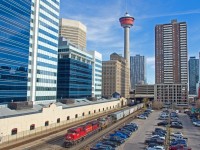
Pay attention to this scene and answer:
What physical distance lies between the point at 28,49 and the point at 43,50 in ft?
35.8

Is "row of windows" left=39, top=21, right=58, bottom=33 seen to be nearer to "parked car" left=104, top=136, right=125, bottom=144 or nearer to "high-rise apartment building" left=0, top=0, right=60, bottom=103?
"high-rise apartment building" left=0, top=0, right=60, bottom=103

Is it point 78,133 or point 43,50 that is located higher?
point 43,50

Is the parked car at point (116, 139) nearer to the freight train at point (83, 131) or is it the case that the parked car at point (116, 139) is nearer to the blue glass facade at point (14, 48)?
the freight train at point (83, 131)

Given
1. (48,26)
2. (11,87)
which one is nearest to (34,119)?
(11,87)

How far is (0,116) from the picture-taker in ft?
173

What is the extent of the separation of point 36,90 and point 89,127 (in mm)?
42510

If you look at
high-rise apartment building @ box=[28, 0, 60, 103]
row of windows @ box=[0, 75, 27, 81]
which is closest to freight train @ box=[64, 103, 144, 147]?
row of windows @ box=[0, 75, 27, 81]

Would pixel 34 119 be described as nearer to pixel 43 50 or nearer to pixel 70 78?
pixel 43 50

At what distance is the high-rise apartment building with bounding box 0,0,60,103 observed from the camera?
8144cm

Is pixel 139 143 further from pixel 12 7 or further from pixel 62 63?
pixel 62 63

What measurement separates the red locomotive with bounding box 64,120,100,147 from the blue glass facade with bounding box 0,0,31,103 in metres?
32.9

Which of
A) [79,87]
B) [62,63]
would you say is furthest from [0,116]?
[79,87]

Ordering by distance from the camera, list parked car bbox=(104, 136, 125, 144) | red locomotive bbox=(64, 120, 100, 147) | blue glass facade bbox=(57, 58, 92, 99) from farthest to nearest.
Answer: blue glass facade bbox=(57, 58, 92, 99)
parked car bbox=(104, 136, 125, 144)
red locomotive bbox=(64, 120, 100, 147)

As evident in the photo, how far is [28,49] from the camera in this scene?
3664 inches
